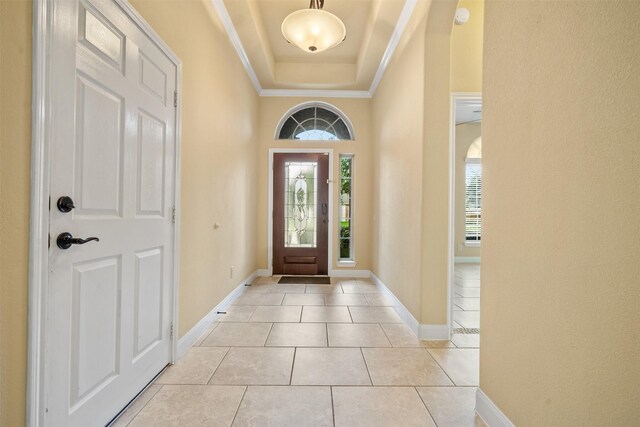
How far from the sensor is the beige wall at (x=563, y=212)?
2.90 ft

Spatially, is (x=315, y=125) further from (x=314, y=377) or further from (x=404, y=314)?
(x=314, y=377)

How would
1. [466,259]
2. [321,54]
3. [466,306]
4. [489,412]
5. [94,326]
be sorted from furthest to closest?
1. [466,259]
2. [321,54]
3. [466,306]
4. [489,412]
5. [94,326]

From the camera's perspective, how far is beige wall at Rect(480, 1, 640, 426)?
34.9 inches

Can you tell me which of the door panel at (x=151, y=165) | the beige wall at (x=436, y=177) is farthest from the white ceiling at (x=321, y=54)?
the door panel at (x=151, y=165)

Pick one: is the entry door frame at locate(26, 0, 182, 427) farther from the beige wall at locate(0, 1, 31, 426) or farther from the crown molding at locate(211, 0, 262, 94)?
the crown molding at locate(211, 0, 262, 94)

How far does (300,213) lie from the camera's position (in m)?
4.99

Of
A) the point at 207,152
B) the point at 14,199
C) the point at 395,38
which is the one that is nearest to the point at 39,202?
the point at 14,199

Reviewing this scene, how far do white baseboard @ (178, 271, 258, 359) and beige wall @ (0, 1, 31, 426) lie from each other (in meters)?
1.21

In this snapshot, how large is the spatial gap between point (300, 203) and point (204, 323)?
2688mm

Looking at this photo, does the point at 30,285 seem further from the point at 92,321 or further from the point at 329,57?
the point at 329,57

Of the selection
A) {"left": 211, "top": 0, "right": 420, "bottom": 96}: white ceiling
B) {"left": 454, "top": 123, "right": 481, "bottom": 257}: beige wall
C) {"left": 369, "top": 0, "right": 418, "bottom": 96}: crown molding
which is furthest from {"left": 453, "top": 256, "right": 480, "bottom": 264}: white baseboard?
{"left": 369, "top": 0, "right": 418, "bottom": 96}: crown molding

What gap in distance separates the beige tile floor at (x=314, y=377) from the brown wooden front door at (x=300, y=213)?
1850 mm

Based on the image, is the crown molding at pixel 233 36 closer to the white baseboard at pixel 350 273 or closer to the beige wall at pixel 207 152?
the beige wall at pixel 207 152

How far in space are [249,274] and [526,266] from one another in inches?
145
